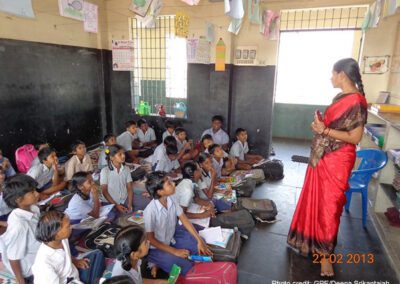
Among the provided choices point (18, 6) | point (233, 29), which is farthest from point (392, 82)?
point (18, 6)

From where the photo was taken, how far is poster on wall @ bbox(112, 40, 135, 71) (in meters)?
5.96

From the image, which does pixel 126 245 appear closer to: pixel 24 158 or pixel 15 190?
pixel 15 190

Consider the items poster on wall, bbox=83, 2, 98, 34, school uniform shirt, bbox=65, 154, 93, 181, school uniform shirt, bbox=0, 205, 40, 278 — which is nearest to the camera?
school uniform shirt, bbox=0, 205, 40, 278

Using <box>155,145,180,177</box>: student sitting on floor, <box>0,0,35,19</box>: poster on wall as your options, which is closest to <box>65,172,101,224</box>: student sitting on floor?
<box>155,145,180,177</box>: student sitting on floor

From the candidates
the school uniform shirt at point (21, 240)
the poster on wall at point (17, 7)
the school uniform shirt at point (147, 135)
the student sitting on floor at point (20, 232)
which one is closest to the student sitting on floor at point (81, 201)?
the student sitting on floor at point (20, 232)

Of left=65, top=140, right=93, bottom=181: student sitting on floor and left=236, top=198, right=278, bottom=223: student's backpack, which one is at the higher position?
left=65, top=140, right=93, bottom=181: student sitting on floor

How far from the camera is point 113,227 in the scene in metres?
2.81

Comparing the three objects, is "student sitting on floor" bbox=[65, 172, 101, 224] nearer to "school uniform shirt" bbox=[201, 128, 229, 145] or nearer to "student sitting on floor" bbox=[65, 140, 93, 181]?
"student sitting on floor" bbox=[65, 140, 93, 181]

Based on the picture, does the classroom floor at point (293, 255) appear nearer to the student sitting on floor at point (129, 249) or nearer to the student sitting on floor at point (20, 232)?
the student sitting on floor at point (129, 249)

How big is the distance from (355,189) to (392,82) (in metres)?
2.33

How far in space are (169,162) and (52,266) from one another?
2.63 meters

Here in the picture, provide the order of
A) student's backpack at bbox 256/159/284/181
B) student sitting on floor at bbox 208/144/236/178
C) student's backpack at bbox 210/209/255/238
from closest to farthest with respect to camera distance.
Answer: student's backpack at bbox 210/209/255/238, student sitting on floor at bbox 208/144/236/178, student's backpack at bbox 256/159/284/181

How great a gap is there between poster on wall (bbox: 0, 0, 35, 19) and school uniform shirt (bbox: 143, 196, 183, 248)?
313 centimetres

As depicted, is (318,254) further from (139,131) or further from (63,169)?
(139,131)
